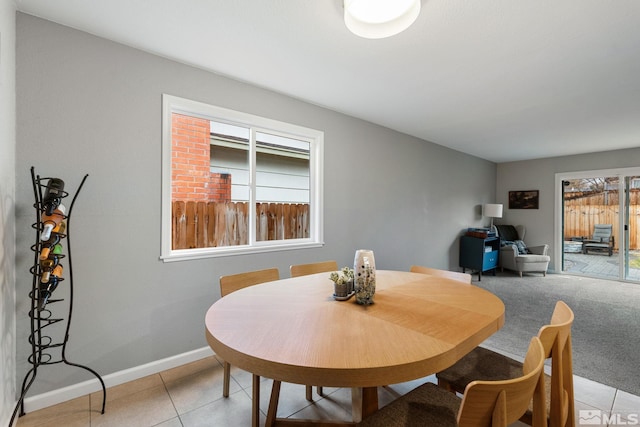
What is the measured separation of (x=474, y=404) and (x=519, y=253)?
6351 millimetres

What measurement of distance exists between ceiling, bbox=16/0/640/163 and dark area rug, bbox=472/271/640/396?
2441 mm

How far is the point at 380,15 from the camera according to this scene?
1508mm

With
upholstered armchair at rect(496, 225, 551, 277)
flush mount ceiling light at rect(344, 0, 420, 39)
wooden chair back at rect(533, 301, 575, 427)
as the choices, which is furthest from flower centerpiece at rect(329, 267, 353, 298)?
upholstered armchair at rect(496, 225, 551, 277)

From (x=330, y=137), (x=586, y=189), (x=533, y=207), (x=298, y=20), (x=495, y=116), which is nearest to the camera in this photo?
(x=298, y=20)

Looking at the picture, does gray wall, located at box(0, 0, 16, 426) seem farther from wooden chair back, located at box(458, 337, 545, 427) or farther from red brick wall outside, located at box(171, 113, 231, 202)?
wooden chair back, located at box(458, 337, 545, 427)

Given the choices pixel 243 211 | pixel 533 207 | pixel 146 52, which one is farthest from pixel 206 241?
pixel 533 207

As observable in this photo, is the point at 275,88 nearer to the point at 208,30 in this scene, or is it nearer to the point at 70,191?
the point at 208,30

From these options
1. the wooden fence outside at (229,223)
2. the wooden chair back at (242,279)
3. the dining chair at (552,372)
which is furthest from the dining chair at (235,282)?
the dining chair at (552,372)

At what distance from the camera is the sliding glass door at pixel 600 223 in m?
5.05

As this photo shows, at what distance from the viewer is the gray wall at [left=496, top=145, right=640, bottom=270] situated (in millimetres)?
5347

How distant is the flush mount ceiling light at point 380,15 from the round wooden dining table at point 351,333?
1.49m

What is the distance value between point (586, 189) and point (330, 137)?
571 centimetres

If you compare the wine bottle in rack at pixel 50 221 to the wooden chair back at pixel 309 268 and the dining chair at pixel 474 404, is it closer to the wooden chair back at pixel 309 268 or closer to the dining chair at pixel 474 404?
the wooden chair back at pixel 309 268

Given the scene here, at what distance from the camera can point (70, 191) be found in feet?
6.13
